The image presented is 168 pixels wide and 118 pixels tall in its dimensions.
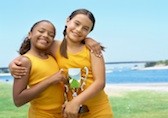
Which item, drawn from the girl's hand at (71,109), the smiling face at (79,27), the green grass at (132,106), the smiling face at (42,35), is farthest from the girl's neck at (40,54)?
the green grass at (132,106)

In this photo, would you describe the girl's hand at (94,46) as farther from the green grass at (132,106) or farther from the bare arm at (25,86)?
the green grass at (132,106)

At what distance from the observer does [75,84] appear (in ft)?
5.38

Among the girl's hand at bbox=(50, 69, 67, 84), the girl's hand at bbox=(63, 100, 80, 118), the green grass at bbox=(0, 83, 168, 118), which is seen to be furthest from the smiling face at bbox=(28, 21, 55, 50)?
the green grass at bbox=(0, 83, 168, 118)

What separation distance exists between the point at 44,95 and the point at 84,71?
20cm

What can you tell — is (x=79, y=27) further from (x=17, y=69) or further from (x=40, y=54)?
(x=17, y=69)

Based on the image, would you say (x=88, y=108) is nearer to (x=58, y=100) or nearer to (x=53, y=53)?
(x=58, y=100)

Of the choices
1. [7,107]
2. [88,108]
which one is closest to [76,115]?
[88,108]

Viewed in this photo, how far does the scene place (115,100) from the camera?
17.2ft

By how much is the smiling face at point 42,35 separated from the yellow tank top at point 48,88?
6cm

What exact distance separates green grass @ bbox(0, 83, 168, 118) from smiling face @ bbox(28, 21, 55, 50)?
119 inches

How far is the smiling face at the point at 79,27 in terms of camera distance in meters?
1.66

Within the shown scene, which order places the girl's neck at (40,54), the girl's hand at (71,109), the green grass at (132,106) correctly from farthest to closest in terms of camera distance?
the green grass at (132,106), the girl's neck at (40,54), the girl's hand at (71,109)

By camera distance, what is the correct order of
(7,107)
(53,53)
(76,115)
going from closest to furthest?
1. (76,115)
2. (53,53)
3. (7,107)

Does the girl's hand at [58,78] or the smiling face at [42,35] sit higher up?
the smiling face at [42,35]
